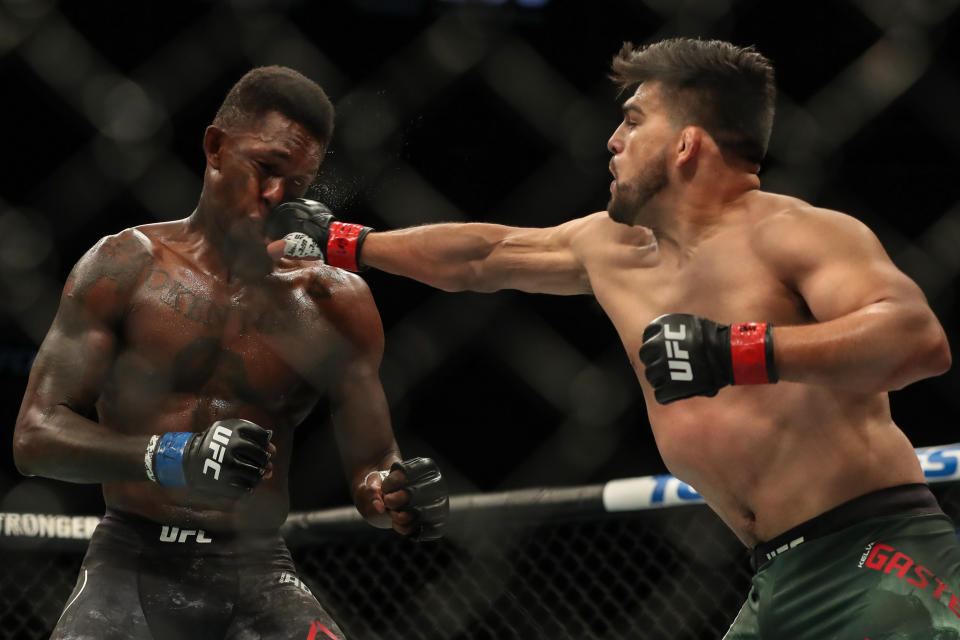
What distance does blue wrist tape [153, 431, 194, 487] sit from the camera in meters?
1.68

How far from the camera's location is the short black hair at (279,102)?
2.07 metres

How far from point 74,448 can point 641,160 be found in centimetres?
102

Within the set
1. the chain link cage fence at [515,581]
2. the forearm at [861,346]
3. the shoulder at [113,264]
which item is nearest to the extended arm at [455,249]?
the shoulder at [113,264]

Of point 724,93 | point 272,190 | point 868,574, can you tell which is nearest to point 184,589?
point 272,190

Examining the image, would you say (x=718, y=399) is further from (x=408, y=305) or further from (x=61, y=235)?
(x=61, y=235)

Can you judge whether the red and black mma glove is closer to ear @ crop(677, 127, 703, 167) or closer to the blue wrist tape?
ear @ crop(677, 127, 703, 167)

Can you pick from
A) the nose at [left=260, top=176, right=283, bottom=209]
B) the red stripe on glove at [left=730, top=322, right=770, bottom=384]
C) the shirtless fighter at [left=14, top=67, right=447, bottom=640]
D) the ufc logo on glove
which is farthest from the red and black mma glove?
the nose at [left=260, top=176, right=283, bottom=209]

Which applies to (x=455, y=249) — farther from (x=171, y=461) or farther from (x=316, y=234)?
(x=171, y=461)

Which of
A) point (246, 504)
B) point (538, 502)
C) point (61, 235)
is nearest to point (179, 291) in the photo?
point (246, 504)

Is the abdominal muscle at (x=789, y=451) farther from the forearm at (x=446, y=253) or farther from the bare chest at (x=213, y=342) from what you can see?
the bare chest at (x=213, y=342)

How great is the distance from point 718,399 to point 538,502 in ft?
2.40

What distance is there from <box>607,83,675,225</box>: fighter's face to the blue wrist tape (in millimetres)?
792

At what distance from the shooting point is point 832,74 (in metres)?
4.17

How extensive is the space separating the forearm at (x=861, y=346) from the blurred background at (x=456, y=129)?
8.16 feet
